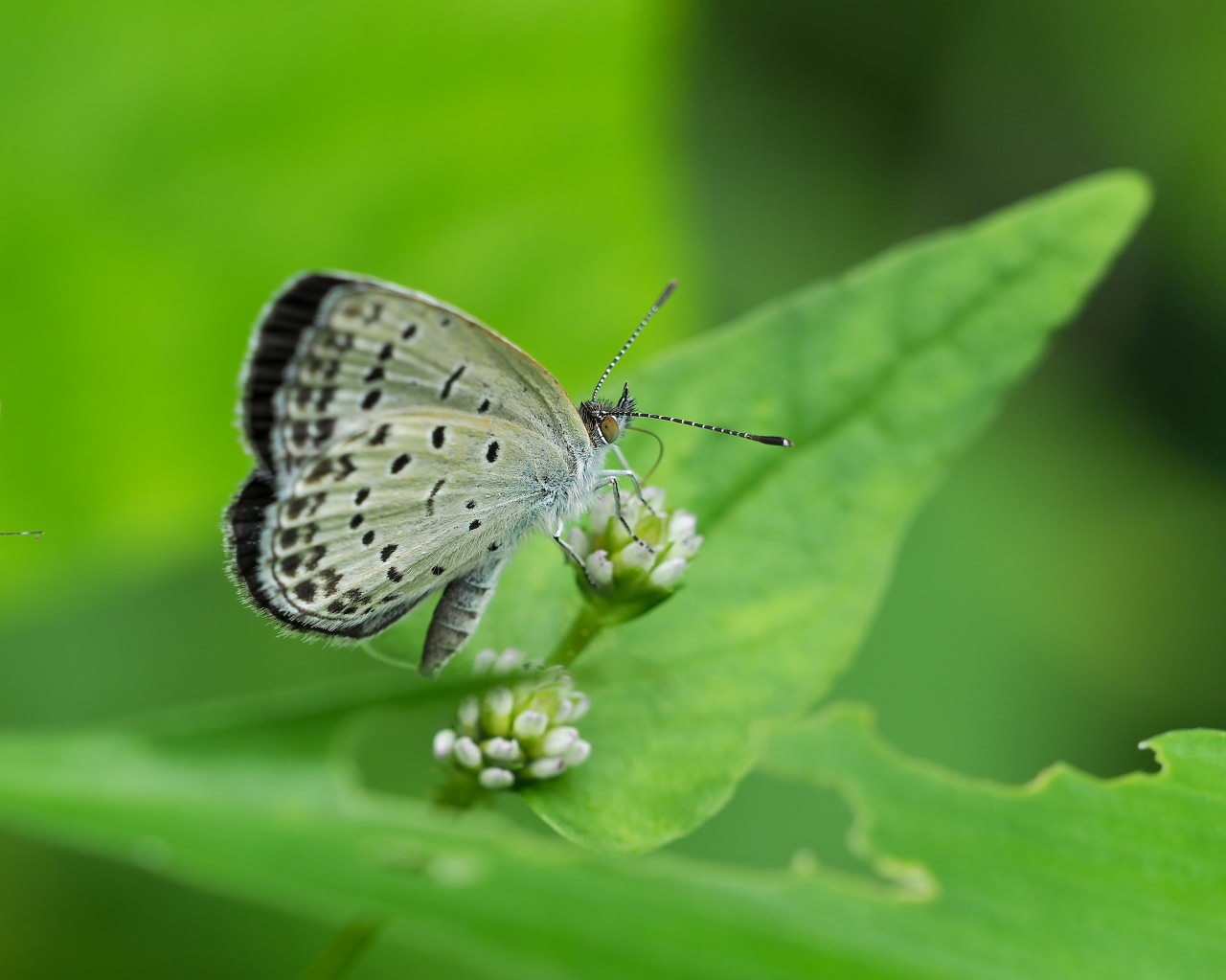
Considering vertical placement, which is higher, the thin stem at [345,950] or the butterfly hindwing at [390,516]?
the butterfly hindwing at [390,516]

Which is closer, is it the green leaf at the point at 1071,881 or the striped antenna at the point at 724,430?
the green leaf at the point at 1071,881

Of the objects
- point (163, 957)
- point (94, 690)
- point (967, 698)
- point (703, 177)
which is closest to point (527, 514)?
point (163, 957)

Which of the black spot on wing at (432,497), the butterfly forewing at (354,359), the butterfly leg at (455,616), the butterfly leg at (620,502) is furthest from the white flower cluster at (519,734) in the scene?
the butterfly forewing at (354,359)

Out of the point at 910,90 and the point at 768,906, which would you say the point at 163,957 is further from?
the point at 910,90

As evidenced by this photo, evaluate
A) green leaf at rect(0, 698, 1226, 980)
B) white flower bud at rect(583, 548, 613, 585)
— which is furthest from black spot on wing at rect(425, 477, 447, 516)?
green leaf at rect(0, 698, 1226, 980)

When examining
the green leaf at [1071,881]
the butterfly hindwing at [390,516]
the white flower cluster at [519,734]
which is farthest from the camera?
the butterfly hindwing at [390,516]

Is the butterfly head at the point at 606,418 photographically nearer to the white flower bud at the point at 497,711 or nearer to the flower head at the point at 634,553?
the flower head at the point at 634,553

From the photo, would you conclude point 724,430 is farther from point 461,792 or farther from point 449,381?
point 461,792
